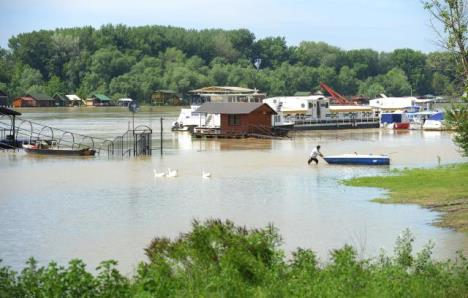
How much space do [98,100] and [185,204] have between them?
395 feet

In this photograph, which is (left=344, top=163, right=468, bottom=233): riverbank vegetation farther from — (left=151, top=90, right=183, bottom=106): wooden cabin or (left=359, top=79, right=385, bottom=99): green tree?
(left=359, top=79, right=385, bottom=99): green tree

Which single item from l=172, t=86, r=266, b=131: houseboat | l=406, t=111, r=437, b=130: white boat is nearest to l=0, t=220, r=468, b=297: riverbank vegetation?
l=172, t=86, r=266, b=131: houseboat

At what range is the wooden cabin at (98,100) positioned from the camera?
14700cm

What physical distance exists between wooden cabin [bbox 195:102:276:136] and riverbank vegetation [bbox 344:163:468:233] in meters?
28.2

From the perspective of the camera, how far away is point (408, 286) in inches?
492

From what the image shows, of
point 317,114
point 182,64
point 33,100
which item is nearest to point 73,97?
point 33,100

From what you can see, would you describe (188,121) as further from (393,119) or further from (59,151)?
(59,151)

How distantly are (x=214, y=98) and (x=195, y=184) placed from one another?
5006 centimetres

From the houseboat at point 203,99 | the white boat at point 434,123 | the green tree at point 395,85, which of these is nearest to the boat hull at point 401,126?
the white boat at point 434,123

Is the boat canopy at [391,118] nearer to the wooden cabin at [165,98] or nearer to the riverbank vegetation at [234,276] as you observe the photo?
the wooden cabin at [165,98]

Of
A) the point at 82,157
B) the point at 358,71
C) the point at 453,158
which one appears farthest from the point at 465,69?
the point at 358,71

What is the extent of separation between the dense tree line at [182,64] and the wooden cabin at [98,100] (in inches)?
71.9

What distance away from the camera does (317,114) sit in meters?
82.9

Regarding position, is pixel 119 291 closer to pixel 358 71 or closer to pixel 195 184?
pixel 195 184
